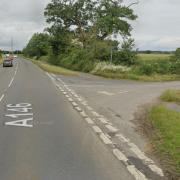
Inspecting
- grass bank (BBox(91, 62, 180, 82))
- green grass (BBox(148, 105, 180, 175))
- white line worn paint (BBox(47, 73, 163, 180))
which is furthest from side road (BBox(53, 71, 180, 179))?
grass bank (BBox(91, 62, 180, 82))

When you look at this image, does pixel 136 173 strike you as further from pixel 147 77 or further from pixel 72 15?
pixel 72 15

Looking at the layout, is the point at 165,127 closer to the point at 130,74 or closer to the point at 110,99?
the point at 110,99

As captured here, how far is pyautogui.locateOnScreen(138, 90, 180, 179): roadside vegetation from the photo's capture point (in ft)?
20.7

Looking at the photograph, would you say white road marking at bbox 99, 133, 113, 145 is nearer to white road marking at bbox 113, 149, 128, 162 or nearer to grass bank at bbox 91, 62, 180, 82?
white road marking at bbox 113, 149, 128, 162

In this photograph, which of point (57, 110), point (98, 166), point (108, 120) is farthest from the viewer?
point (57, 110)

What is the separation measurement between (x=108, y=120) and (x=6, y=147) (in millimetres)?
4046

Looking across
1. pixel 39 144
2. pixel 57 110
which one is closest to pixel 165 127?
pixel 39 144

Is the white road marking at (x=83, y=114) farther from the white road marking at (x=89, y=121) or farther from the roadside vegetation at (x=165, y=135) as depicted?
the roadside vegetation at (x=165, y=135)

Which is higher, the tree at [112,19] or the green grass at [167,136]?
the tree at [112,19]

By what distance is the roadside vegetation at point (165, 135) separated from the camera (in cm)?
632

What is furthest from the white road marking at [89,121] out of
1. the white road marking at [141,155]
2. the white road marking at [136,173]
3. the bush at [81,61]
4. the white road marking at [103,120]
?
the bush at [81,61]

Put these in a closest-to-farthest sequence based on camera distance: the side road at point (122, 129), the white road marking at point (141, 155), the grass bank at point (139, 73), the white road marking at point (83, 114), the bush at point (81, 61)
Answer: the white road marking at point (141, 155) < the side road at point (122, 129) < the white road marking at point (83, 114) < the grass bank at point (139, 73) < the bush at point (81, 61)

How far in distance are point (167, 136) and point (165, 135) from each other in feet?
0.51

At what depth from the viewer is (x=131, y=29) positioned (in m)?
52.4
